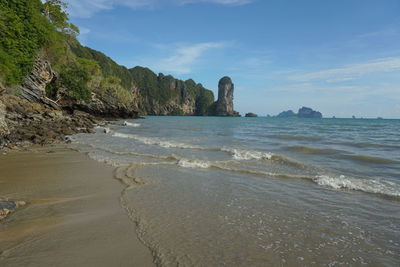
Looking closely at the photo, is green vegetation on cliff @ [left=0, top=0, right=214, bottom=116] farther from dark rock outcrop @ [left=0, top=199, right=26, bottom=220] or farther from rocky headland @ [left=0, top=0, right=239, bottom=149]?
dark rock outcrop @ [left=0, top=199, right=26, bottom=220]

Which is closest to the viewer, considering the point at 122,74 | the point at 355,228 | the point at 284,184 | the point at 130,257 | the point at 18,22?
the point at 130,257

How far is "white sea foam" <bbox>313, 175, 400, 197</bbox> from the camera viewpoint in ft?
21.2

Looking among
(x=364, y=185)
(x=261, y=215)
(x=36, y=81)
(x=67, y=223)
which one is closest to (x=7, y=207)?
(x=67, y=223)

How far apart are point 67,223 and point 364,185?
763cm

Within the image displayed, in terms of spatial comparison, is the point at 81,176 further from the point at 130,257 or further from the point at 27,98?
the point at 27,98

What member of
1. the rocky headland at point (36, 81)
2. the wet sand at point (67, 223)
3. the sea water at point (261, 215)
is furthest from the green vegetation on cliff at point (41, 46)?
the sea water at point (261, 215)

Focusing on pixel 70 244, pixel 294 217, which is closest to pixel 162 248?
pixel 70 244

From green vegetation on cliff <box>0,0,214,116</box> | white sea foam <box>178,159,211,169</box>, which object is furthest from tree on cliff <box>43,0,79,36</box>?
white sea foam <box>178,159,211,169</box>

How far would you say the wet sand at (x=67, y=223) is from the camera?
3.01 metres

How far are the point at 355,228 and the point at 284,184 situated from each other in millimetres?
2873

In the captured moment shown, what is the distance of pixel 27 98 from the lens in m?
25.9

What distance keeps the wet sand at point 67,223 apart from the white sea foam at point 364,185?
5.88 metres

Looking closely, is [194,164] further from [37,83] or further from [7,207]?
[37,83]

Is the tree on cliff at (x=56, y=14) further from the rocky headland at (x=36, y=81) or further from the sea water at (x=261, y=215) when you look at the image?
the sea water at (x=261, y=215)
